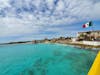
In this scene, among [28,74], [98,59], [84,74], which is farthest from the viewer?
[28,74]

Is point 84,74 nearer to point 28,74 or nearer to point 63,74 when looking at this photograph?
point 63,74

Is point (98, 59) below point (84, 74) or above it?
above

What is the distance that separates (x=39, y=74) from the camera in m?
14.8

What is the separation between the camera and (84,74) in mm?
13086

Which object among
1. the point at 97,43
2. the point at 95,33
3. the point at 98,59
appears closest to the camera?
the point at 98,59

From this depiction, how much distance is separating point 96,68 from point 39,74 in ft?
41.4

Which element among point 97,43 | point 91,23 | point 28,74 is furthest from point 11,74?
point 91,23

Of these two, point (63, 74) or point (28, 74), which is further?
point (28, 74)

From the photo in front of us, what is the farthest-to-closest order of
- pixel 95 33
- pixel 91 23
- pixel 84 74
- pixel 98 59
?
pixel 95 33, pixel 91 23, pixel 84 74, pixel 98 59

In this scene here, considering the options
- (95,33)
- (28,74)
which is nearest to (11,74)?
(28,74)

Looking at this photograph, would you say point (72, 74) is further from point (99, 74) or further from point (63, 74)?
point (99, 74)

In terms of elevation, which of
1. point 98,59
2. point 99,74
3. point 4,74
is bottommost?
point 4,74

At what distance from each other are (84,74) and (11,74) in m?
8.71

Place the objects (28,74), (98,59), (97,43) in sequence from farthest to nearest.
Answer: (97,43), (28,74), (98,59)
